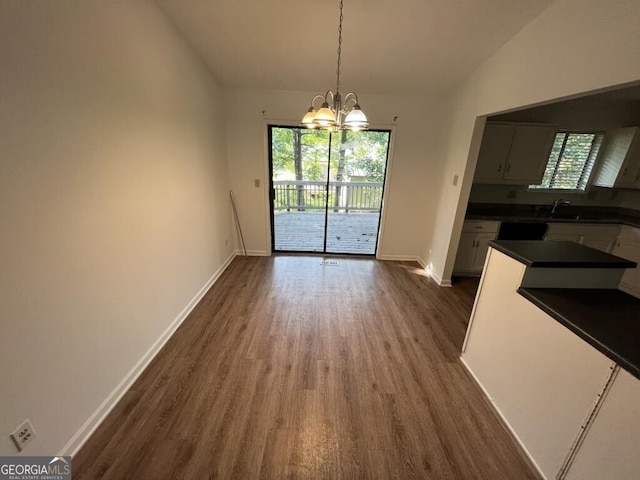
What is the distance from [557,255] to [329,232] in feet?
12.9

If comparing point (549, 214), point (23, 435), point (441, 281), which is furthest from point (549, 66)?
point (23, 435)

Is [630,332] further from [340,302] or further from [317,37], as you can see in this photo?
[317,37]

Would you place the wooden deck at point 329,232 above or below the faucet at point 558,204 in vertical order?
below

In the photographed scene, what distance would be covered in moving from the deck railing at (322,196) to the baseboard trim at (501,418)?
13.3 ft

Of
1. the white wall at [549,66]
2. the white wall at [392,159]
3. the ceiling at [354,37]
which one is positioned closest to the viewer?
the white wall at [549,66]

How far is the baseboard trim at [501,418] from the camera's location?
1.33 metres

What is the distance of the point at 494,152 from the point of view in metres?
3.17

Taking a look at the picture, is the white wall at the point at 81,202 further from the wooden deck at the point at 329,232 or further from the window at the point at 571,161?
the window at the point at 571,161

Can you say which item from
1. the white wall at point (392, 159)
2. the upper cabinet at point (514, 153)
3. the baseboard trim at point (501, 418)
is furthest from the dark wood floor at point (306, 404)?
the upper cabinet at point (514, 153)

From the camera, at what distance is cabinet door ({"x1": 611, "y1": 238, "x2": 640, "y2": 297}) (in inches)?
116

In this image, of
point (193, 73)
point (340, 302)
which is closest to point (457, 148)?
point (340, 302)

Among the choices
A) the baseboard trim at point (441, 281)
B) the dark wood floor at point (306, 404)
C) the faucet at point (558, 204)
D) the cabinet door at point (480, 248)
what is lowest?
the dark wood floor at point (306, 404)

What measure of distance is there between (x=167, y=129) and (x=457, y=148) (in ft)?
10.4

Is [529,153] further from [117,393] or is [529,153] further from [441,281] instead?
[117,393]
